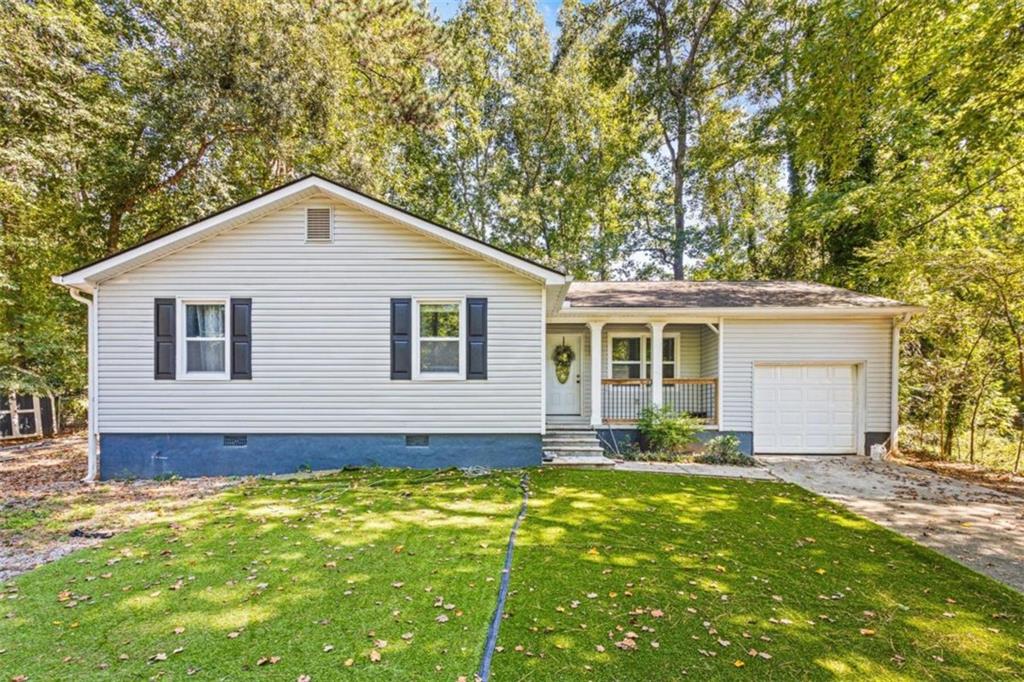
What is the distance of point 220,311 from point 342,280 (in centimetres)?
240

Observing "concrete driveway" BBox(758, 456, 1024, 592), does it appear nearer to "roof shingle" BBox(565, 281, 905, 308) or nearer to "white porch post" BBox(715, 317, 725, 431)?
"white porch post" BBox(715, 317, 725, 431)

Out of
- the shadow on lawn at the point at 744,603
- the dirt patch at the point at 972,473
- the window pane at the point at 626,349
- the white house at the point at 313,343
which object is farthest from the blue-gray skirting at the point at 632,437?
the shadow on lawn at the point at 744,603

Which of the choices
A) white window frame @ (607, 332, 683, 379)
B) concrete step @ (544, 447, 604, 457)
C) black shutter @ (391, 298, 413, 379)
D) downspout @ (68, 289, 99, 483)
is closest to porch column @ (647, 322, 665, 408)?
white window frame @ (607, 332, 683, 379)

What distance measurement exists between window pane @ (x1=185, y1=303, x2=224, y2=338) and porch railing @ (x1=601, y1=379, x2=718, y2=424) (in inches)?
316

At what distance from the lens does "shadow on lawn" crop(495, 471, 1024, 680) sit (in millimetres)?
→ 3160

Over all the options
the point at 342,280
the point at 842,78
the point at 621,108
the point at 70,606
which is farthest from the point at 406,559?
the point at 621,108

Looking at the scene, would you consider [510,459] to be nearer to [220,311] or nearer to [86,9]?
[220,311]

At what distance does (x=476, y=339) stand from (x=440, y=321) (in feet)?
2.96

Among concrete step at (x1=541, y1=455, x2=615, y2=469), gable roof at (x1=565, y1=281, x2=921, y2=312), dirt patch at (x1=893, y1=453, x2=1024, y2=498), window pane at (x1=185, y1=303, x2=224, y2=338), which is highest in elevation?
gable roof at (x1=565, y1=281, x2=921, y2=312)

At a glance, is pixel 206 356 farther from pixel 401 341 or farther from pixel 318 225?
pixel 401 341

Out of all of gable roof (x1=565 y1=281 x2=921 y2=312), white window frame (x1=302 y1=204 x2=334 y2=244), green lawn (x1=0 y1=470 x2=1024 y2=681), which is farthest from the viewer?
gable roof (x1=565 y1=281 x2=921 y2=312)

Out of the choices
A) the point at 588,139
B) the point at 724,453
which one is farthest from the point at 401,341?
the point at 588,139

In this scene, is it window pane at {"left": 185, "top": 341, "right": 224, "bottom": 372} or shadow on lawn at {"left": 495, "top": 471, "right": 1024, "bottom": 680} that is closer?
shadow on lawn at {"left": 495, "top": 471, "right": 1024, "bottom": 680}

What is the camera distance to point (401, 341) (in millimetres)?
8867
